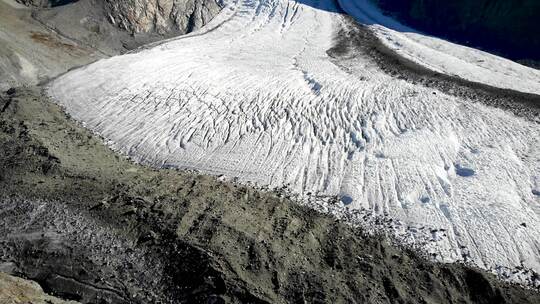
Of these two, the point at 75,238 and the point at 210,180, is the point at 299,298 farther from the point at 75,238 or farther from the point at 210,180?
the point at 75,238

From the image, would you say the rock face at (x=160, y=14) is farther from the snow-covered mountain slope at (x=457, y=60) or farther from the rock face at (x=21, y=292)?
the rock face at (x=21, y=292)

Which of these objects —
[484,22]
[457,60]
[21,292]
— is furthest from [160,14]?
[484,22]

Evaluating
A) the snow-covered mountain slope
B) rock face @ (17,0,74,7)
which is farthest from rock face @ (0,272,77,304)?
rock face @ (17,0,74,7)

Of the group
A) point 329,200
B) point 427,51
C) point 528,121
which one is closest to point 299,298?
point 329,200

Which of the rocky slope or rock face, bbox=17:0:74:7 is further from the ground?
rock face, bbox=17:0:74:7

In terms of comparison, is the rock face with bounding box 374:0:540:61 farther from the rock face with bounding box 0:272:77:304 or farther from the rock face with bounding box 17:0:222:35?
the rock face with bounding box 0:272:77:304

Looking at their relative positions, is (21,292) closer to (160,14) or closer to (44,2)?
(160,14)

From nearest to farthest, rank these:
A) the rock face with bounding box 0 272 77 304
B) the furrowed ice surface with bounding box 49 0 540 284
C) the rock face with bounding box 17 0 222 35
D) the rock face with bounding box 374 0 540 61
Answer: the rock face with bounding box 0 272 77 304 → the furrowed ice surface with bounding box 49 0 540 284 → the rock face with bounding box 17 0 222 35 → the rock face with bounding box 374 0 540 61
